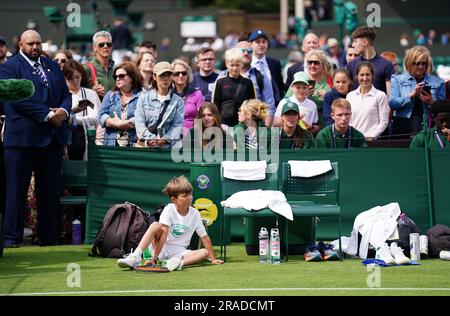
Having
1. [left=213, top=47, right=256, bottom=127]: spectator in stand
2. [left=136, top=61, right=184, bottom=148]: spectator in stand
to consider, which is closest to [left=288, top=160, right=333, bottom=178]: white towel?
[left=136, top=61, right=184, bottom=148]: spectator in stand

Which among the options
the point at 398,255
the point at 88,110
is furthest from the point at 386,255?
the point at 88,110

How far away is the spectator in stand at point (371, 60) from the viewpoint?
55.2 feet

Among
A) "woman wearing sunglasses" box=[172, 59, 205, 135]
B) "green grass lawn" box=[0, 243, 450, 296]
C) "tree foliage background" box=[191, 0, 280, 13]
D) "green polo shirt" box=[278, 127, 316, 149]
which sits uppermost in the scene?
"tree foliage background" box=[191, 0, 280, 13]

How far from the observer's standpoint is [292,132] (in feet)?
50.0

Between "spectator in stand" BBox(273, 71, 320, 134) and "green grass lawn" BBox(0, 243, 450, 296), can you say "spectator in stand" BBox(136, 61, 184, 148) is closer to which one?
"spectator in stand" BBox(273, 71, 320, 134)

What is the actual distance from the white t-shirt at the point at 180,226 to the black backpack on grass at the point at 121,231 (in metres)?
0.85

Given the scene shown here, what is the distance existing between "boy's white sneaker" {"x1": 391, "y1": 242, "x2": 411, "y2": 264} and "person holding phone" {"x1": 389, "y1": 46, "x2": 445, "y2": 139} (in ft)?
9.51

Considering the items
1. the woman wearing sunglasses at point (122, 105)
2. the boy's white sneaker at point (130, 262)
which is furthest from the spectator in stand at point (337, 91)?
the boy's white sneaker at point (130, 262)

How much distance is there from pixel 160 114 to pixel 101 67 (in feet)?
7.44

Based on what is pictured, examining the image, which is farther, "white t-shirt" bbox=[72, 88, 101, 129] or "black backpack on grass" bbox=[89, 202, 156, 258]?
"white t-shirt" bbox=[72, 88, 101, 129]

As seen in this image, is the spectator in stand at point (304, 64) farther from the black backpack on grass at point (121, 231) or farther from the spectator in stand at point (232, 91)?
the black backpack on grass at point (121, 231)

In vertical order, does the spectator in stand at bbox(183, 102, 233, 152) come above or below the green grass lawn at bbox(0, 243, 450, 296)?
above

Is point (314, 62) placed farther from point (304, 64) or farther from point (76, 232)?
point (76, 232)

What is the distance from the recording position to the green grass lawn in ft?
36.3
